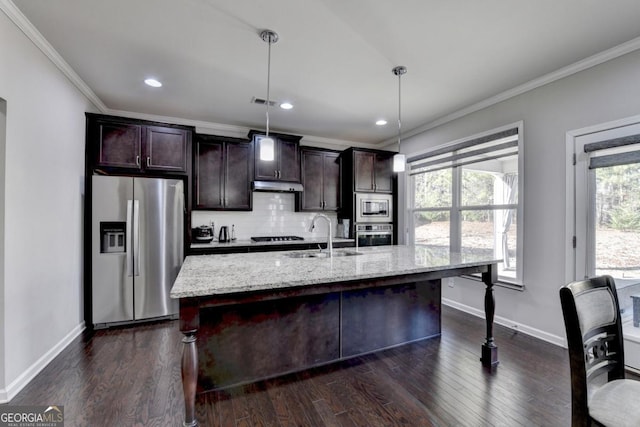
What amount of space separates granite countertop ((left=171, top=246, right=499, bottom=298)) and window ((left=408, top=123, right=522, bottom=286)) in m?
0.99

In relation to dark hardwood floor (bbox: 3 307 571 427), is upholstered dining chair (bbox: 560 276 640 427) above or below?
above

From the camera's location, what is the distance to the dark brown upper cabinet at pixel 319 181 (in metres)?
4.46

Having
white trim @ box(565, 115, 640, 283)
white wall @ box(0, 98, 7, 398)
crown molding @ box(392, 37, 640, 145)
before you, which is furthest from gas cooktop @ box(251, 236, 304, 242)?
white trim @ box(565, 115, 640, 283)

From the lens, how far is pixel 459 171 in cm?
379

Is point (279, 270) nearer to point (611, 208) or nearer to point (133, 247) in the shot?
point (133, 247)

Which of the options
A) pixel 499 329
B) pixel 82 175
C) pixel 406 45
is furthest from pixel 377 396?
pixel 82 175

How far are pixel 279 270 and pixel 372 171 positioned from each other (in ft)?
10.4

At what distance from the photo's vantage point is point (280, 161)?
421 cm

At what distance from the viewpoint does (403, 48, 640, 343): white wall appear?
2376 millimetres

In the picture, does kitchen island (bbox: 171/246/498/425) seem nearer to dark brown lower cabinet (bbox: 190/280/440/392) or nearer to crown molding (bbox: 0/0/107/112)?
dark brown lower cabinet (bbox: 190/280/440/392)

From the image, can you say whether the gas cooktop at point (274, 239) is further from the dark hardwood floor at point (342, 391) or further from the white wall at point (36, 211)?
the white wall at point (36, 211)

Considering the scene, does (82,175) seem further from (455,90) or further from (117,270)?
(455,90)

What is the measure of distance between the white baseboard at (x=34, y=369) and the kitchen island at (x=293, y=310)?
125cm

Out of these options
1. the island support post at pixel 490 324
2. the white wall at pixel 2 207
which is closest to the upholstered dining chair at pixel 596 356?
the island support post at pixel 490 324
